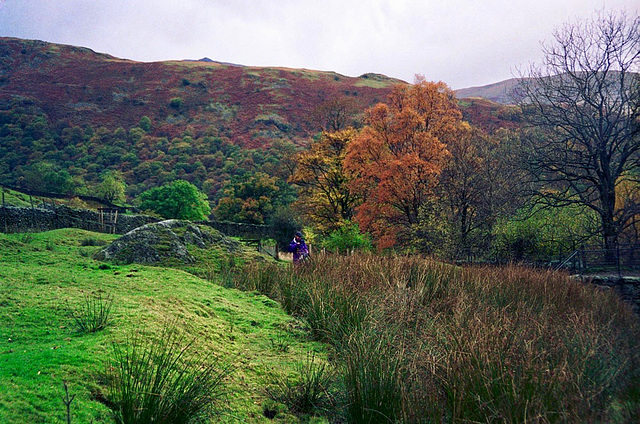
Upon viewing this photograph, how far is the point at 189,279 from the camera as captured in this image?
652 centimetres

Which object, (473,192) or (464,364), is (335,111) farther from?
(464,364)

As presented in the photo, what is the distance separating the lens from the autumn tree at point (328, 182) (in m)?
26.6

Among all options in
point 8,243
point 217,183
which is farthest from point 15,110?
point 8,243

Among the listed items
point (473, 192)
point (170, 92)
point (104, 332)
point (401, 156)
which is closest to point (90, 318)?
point (104, 332)

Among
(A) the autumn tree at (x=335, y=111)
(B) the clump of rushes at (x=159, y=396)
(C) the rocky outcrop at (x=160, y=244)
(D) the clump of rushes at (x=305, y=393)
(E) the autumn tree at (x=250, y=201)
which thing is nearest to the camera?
(B) the clump of rushes at (x=159, y=396)

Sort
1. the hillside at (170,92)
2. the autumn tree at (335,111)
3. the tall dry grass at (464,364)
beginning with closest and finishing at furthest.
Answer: the tall dry grass at (464,364) < the autumn tree at (335,111) < the hillside at (170,92)

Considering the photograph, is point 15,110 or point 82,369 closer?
point 82,369

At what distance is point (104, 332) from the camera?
337cm

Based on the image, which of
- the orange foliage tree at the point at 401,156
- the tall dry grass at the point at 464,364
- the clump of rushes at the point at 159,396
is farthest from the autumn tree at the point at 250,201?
the clump of rushes at the point at 159,396

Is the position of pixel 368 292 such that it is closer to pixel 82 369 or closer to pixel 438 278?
pixel 438 278

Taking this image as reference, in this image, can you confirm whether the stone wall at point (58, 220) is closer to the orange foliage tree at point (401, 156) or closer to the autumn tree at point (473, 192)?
the orange foliage tree at point (401, 156)

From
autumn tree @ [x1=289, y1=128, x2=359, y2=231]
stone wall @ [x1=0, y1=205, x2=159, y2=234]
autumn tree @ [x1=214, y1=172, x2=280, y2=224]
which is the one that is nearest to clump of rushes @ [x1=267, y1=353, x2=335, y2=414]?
stone wall @ [x1=0, y1=205, x2=159, y2=234]

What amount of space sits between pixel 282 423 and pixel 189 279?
408 centimetres

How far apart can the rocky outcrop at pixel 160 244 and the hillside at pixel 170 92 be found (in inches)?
2122
